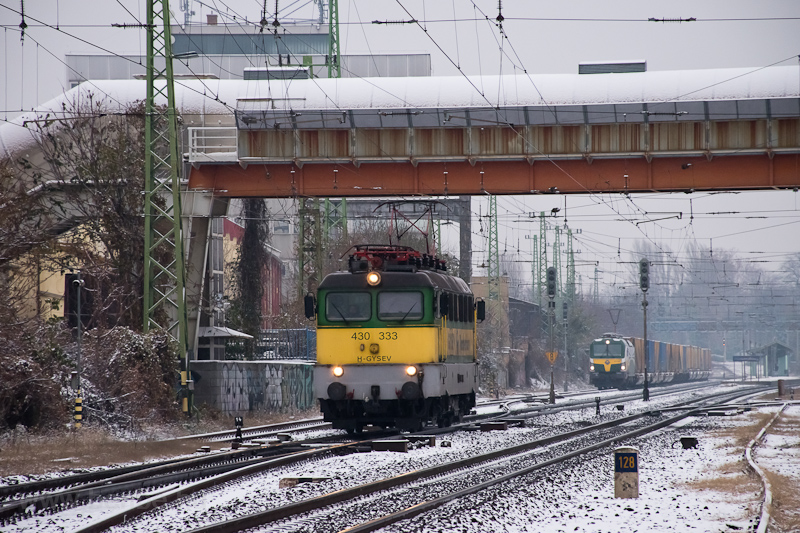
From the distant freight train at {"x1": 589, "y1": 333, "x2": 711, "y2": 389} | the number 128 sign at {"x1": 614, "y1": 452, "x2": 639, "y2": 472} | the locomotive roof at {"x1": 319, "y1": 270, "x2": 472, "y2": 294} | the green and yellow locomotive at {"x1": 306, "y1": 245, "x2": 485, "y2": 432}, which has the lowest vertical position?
the distant freight train at {"x1": 589, "y1": 333, "x2": 711, "y2": 389}

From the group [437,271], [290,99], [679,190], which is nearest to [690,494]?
[437,271]

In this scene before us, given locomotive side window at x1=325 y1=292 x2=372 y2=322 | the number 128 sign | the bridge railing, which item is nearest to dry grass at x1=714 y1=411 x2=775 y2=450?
locomotive side window at x1=325 y1=292 x2=372 y2=322

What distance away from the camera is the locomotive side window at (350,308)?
20.8 meters

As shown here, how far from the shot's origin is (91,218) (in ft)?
101

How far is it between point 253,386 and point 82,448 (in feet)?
38.8

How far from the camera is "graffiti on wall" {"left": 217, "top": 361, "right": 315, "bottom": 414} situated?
29156mm

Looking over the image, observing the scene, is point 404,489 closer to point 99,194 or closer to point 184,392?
point 184,392

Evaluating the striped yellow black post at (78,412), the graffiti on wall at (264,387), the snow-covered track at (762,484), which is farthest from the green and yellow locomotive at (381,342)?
Answer: the graffiti on wall at (264,387)

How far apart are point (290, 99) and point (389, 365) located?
13.9m

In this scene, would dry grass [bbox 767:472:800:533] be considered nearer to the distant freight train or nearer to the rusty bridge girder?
the rusty bridge girder

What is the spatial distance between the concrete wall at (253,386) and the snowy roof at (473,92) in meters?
7.70

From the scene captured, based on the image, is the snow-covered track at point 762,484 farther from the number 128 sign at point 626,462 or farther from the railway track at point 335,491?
the railway track at point 335,491

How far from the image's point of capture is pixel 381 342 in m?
20.5

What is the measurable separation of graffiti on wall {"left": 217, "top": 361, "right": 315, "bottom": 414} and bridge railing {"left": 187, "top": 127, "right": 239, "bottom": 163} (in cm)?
622
